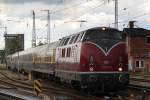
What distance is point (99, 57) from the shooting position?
78.6ft

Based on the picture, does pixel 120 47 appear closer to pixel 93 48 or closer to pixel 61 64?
pixel 93 48

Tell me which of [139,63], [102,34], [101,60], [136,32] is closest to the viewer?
[101,60]

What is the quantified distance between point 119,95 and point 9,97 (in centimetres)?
548

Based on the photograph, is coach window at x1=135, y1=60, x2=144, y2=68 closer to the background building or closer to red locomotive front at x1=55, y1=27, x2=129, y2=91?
the background building

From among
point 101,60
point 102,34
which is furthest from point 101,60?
point 102,34

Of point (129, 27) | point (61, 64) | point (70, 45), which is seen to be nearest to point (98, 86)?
point (70, 45)

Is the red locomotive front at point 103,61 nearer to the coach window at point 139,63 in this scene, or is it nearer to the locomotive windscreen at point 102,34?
the locomotive windscreen at point 102,34

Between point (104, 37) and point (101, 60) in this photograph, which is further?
point (104, 37)

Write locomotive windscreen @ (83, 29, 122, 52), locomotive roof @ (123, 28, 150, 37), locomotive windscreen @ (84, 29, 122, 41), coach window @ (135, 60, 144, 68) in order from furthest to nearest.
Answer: locomotive roof @ (123, 28, 150, 37) → coach window @ (135, 60, 144, 68) → locomotive windscreen @ (84, 29, 122, 41) → locomotive windscreen @ (83, 29, 122, 52)

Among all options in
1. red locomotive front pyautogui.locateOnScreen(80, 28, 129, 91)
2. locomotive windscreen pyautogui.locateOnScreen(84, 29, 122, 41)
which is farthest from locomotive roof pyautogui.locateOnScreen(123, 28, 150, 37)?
red locomotive front pyautogui.locateOnScreen(80, 28, 129, 91)

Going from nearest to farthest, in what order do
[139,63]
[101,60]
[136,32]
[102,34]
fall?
[101,60]
[102,34]
[139,63]
[136,32]

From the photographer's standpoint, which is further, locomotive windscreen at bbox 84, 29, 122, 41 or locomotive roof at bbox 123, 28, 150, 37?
locomotive roof at bbox 123, 28, 150, 37

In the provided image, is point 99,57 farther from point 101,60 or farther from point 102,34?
point 102,34

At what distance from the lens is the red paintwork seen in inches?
938
